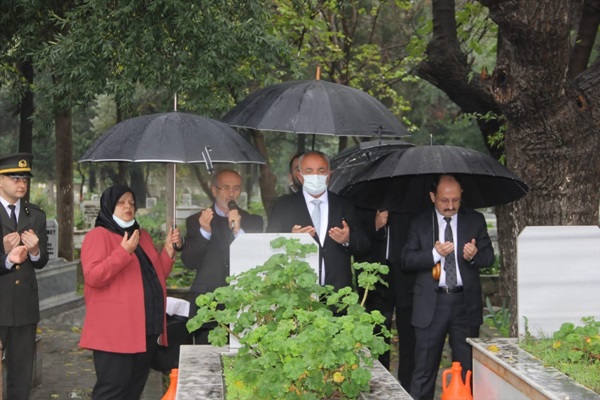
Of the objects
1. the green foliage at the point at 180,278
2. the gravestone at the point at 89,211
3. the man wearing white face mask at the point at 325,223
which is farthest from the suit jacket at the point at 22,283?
the gravestone at the point at 89,211

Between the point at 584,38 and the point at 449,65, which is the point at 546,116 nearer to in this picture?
the point at 449,65

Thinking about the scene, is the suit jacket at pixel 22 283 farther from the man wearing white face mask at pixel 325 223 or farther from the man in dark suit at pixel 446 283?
the man in dark suit at pixel 446 283

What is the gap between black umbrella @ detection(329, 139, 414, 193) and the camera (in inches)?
342

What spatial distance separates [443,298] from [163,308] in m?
2.06

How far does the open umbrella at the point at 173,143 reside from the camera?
6.69 m

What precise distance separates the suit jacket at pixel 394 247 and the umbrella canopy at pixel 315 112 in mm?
991

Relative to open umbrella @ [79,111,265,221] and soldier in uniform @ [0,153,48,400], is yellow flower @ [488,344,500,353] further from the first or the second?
soldier in uniform @ [0,153,48,400]

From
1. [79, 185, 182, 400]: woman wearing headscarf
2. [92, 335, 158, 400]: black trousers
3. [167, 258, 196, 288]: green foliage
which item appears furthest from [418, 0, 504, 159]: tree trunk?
[167, 258, 196, 288]: green foliage

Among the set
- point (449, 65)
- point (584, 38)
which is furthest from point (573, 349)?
point (584, 38)

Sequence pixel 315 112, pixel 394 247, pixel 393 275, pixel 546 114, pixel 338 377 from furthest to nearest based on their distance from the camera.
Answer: pixel 393 275, pixel 394 247, pixel 546 114, pixel 315 112, pixel 338 377

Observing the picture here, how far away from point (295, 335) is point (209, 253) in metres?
2.32

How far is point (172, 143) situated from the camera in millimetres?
6820

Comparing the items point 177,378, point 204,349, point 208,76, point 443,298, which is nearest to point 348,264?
point 443,298

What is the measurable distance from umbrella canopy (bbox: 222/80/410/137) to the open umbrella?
11.7 inches
